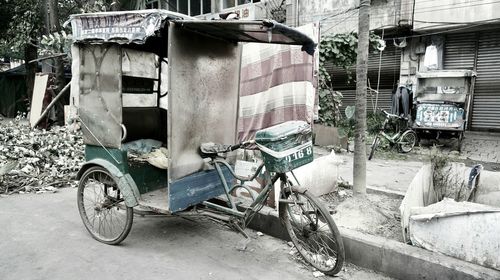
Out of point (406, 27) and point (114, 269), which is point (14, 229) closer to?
point (114, 269)

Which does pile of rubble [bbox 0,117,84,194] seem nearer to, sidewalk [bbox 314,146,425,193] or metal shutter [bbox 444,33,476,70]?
sidewalk [bbox 314,146,425,193]

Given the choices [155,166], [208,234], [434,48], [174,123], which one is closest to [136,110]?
[155,166]

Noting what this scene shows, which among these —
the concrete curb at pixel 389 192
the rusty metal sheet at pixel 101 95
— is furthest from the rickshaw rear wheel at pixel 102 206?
the concrete curb at pixel 389 192

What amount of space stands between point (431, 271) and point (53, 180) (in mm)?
6177

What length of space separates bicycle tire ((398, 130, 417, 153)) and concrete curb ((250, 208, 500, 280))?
681 centimetres

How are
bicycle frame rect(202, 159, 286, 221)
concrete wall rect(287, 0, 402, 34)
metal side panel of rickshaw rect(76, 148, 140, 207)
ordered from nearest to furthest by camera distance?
bicycle frame rect(202, 159, 286, 221), metal side panel of rickshaw rect(76, 148, 140, 207), concrete wall rect(287, 0, 402, 34)

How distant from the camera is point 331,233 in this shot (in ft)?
10.7

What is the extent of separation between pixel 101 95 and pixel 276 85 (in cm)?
334

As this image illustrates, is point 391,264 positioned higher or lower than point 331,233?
lower

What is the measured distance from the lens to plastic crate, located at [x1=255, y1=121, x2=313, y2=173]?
313cm

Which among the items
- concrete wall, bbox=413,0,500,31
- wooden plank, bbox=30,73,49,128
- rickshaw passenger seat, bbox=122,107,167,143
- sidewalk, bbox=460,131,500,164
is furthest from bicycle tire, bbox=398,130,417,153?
wooden plank, bbox=30,73,49,128

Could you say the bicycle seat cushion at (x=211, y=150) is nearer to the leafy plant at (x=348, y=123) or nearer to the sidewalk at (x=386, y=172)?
the sidewalk at (x=386, y=172)

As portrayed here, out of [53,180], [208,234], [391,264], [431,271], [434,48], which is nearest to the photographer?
[431,271]

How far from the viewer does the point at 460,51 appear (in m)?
11.2
